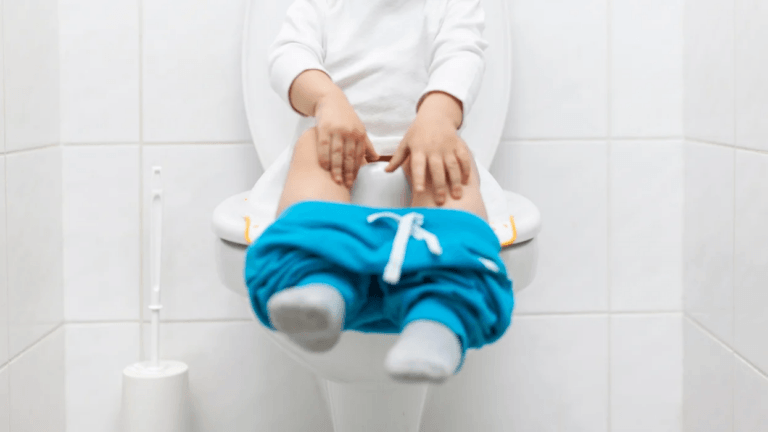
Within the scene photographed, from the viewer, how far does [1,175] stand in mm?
971

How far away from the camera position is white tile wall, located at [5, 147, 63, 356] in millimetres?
1007

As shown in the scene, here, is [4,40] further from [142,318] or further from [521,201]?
[521,201]

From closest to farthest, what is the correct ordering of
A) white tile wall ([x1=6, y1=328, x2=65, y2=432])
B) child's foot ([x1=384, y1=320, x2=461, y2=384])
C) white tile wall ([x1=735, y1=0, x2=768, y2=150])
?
child's foot ([x1=384, y1=320, x2=461, y2=384])
white tile wall ([x1=735, y1=0, x2=768, y2=150])
white tile wall ([x1=6, y1=328, x2=65, y2=432])

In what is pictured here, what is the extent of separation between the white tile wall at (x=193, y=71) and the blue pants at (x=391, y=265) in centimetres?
59

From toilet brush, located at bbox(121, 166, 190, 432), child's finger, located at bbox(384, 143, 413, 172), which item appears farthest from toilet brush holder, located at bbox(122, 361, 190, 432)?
child's finger, located at bbox(384, 143, 413, 172)

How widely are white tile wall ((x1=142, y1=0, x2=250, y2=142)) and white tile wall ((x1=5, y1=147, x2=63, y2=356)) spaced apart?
0.16 metres

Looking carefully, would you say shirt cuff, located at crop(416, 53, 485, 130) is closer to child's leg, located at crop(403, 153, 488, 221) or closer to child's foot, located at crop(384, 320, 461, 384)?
child's leg, located at crop(403, 153, 488, 221)

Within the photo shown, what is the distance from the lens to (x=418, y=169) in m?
0.73

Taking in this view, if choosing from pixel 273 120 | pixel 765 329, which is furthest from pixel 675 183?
pixel 273 120

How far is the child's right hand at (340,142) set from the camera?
0.76 meters

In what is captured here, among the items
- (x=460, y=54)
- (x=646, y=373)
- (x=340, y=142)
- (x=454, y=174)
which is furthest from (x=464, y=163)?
(x=646, y=373)

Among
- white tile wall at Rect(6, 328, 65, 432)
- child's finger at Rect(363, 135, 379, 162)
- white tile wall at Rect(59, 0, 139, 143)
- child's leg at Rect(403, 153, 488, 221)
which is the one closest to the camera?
child's leg at Rect(403, 153, 488, 221)

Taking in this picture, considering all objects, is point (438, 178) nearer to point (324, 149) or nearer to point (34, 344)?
point (324, 149)

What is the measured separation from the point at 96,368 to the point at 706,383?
0.93 m
